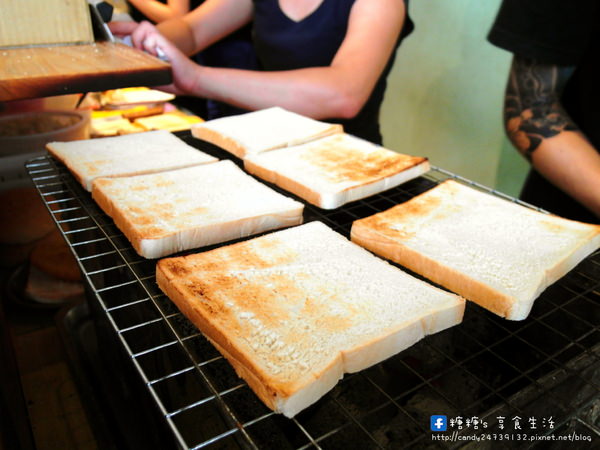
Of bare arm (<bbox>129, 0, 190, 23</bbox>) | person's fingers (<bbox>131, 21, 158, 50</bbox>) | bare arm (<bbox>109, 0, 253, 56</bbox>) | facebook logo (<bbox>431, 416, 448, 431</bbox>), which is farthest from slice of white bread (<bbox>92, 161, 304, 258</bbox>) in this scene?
bare arm (<bbox>129, 0, 190, 23</bbox>)

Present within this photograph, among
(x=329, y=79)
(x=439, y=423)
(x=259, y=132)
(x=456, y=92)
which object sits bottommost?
(x=456, y=92)

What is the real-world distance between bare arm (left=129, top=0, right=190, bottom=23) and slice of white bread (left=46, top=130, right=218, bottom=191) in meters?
2.19

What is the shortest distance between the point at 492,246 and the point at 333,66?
1469mm

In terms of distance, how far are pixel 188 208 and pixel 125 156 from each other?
57 centimetres

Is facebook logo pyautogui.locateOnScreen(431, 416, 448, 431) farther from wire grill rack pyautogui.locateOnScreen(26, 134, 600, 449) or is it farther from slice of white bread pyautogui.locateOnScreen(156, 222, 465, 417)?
slice of white bread pyautogui.locateOnScreen(156, 222, 465, 417)

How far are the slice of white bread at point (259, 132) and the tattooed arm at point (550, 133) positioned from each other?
2.65ft

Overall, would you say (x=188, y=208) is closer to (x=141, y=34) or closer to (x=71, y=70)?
(x=71, y=70)

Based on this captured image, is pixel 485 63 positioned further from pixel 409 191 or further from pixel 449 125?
pixel 409 191

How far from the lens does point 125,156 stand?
1.88 m

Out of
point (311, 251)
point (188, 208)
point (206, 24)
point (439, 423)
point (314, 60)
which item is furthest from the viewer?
point (206, 24)

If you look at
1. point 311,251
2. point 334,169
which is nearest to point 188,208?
point 311,251

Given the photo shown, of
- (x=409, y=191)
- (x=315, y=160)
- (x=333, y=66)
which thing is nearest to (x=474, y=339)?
(x=409, y=191)

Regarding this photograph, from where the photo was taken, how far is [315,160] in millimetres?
1858

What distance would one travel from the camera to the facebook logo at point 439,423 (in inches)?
34.2
